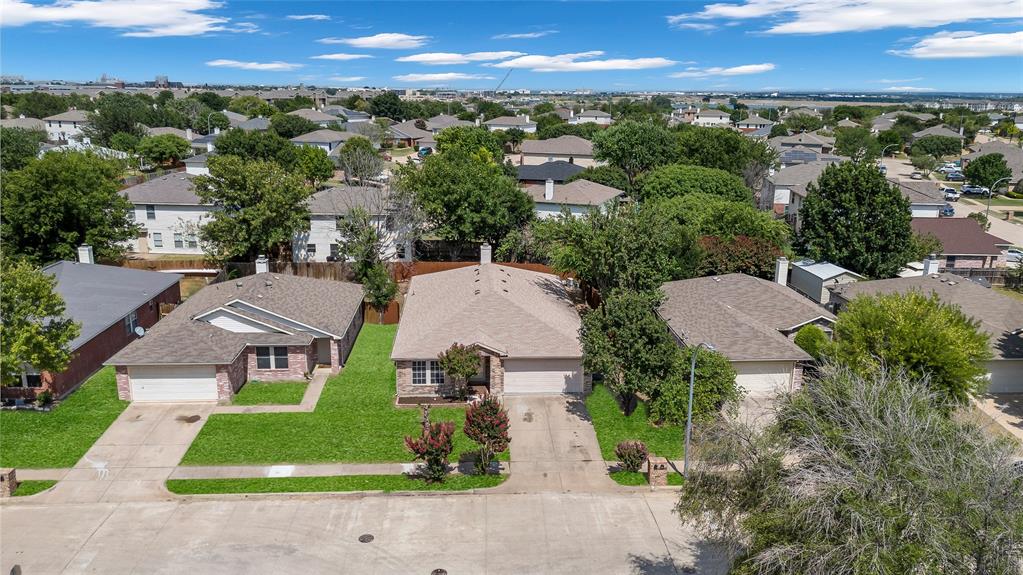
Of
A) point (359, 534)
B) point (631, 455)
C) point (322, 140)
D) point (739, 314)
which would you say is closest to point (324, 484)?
point (359, 534)

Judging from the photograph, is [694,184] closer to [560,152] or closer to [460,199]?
[460,199]

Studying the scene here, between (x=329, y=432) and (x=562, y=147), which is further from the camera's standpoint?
(x=562, y=147)

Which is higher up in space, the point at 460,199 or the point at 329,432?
the point at 460,199

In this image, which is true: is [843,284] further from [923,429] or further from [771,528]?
[771,528]

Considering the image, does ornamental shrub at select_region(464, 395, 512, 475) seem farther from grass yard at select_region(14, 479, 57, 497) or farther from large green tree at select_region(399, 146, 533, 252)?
large green tree at select_region(399, 146, 533, 252)

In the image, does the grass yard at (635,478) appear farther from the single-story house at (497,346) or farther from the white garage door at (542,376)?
the white garage door at (542,376)

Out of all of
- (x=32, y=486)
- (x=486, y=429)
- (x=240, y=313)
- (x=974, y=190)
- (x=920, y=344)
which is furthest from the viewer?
(x=974, y=190)

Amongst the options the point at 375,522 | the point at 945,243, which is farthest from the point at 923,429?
the point at 945,243
